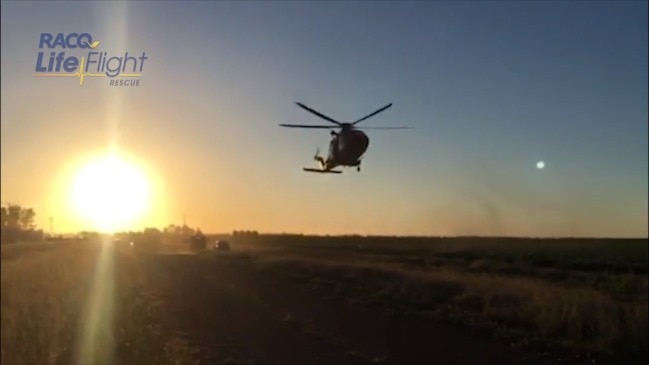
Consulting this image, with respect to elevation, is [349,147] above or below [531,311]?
above

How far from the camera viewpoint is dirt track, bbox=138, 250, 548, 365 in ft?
50.4

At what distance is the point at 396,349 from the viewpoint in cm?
1631

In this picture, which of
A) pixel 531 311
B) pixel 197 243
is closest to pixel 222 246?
pixel 197 243

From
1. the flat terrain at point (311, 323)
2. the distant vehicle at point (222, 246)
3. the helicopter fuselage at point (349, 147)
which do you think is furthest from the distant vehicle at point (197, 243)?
the helicopter fuselage at point (349, 147)

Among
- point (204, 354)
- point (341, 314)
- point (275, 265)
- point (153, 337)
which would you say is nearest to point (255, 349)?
point (204, 354)

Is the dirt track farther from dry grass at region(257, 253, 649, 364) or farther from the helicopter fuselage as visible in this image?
the helicopter fuselage

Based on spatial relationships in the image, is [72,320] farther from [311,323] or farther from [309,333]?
[311,323]

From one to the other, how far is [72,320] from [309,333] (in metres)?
5.92

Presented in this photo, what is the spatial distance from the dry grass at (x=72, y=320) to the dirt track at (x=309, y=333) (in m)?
0.89

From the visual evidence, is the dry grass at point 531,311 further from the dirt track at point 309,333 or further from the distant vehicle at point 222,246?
the distant vehicle at point 222,246

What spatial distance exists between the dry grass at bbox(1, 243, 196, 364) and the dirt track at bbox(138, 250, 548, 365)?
89cm

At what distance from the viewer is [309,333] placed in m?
19.2

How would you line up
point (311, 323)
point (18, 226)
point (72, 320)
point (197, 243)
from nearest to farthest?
point (72, 320) → point (311, 323) → point (18, 226) → point (197, 243)

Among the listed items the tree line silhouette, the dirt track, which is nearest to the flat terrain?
the dirt track
